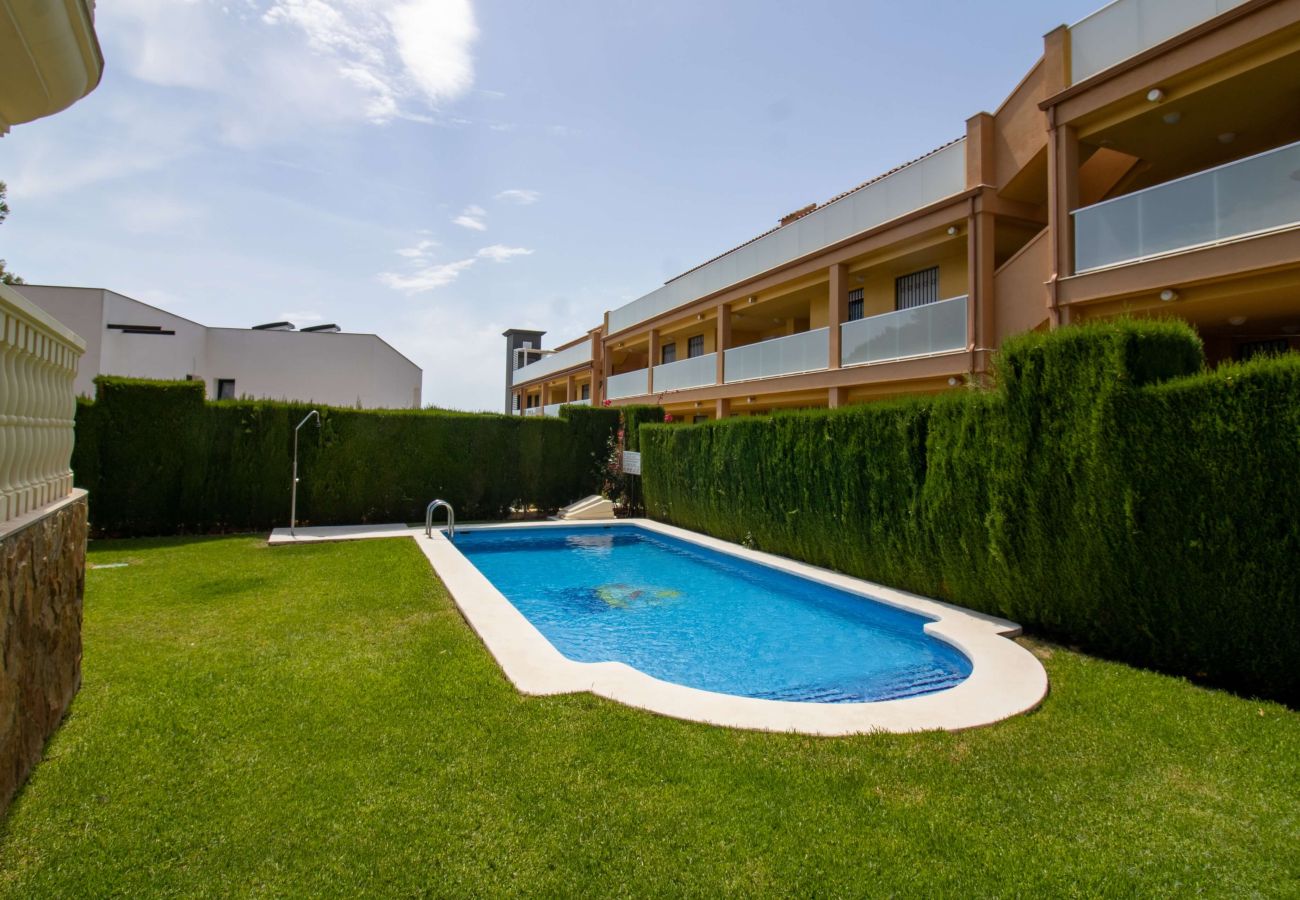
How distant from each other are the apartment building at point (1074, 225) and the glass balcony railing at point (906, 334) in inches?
1.4

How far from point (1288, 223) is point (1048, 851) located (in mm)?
8784

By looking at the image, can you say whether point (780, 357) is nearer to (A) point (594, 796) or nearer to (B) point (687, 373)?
(B) point (687, 373)

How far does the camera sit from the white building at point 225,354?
20.4 meters

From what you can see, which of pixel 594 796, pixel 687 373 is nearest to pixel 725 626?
pixel 594 796

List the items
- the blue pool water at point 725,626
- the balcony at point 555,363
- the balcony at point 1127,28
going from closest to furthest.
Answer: the blue pool water at point 725,626 < the balcony at point 1127,28 < the balcony at point 555,363

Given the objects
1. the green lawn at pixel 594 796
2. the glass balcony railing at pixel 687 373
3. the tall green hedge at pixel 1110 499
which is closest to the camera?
the green lawn at pixel 594 796

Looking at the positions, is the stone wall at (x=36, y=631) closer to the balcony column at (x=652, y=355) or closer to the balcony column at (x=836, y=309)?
the balcony column at (x=836, y=309)

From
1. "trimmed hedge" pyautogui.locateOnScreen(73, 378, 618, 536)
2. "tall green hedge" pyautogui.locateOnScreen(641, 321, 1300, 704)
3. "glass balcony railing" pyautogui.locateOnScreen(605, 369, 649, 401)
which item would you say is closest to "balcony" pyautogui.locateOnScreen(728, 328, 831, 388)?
"trimmed hedge" pyautogui.locateOnScreen(73, 378, 618, 536)

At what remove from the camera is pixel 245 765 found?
3.46 metres

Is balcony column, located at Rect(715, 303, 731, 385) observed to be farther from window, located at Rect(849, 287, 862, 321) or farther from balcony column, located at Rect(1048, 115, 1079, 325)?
balcony column, located at Rect(1048, 115, 1079, 325)

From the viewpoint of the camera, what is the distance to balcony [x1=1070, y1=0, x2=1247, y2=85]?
8.62m

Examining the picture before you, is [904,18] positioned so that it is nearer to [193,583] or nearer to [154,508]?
[193,583]

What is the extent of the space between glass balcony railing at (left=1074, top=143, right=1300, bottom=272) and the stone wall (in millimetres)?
11969

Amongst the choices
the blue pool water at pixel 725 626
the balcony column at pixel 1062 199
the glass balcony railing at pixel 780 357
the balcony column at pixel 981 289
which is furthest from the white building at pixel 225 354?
the balcony column at pixel 1062 199
